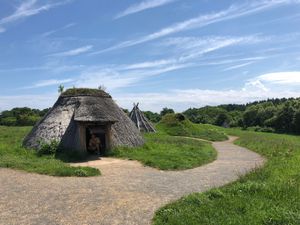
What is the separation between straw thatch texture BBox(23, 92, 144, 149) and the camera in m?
19.4

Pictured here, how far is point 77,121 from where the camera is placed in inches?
748

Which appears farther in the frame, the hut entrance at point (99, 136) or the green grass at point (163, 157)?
the hut entrance at point (99, 136)

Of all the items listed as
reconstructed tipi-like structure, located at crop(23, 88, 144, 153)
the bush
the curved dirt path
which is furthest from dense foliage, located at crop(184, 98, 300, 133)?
the curved dirt path

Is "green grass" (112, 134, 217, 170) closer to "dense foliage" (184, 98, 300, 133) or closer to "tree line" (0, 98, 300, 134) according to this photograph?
"tree line" (0, 98, 300, 134)

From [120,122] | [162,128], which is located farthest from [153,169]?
[162,128]

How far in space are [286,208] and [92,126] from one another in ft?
43.8

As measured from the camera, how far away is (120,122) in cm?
2159

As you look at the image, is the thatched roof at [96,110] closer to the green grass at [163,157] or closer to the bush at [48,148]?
the bush at [48,148]

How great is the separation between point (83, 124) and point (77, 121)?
388 millimetres

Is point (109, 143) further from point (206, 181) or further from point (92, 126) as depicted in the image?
point (206, 181)

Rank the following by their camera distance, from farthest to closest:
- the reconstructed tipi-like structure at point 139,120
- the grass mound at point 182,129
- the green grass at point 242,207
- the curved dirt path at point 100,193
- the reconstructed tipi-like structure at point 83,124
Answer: the grass mound at point 182,129, the reconstructed tipi-like structure at point 139,120, the reconstructed tipi-like structure at point 83,124, the curved dirt path at point 100,193, the green grass at point 242,207

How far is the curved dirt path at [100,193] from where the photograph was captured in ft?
28.6

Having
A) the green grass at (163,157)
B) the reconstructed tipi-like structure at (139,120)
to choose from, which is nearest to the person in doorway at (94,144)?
the green grass at (163,157)

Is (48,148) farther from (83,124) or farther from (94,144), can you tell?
(94,144)
